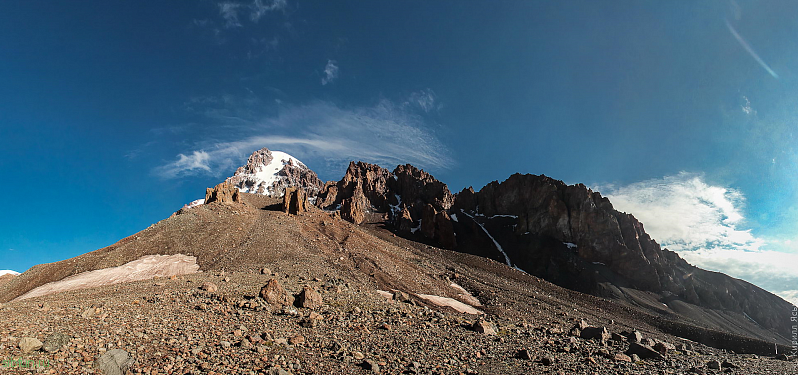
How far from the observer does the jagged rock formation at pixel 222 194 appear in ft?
256

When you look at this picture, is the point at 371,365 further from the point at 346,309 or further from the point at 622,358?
the point at 622,358

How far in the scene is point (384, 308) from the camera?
90.6 ft

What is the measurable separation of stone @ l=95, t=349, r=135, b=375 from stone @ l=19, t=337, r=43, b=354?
2279 millimetres

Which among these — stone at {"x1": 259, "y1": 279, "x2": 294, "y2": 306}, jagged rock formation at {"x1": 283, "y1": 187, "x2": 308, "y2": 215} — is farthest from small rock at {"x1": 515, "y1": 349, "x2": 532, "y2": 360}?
jagged rock formation at {"x1": 283, "y1": 187, "x2": 308, "y2": 215}

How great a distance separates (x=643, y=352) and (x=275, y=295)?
25.1m

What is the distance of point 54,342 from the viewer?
456 inches

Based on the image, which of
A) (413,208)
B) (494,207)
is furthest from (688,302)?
(413,208)

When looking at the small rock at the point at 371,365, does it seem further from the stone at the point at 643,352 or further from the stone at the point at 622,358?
the stone at the point at 643,352

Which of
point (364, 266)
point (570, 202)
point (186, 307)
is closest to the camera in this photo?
point (186, 307)

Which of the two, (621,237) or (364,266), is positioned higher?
(621,237)

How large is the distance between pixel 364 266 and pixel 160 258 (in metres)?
29.2

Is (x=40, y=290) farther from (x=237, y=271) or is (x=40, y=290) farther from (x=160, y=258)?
(x=237, y=271)

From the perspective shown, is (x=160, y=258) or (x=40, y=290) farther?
(x=160, y=258)

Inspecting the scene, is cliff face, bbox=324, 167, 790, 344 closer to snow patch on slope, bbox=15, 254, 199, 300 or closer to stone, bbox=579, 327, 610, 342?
stone, bbox=579, 327, 610, 342
